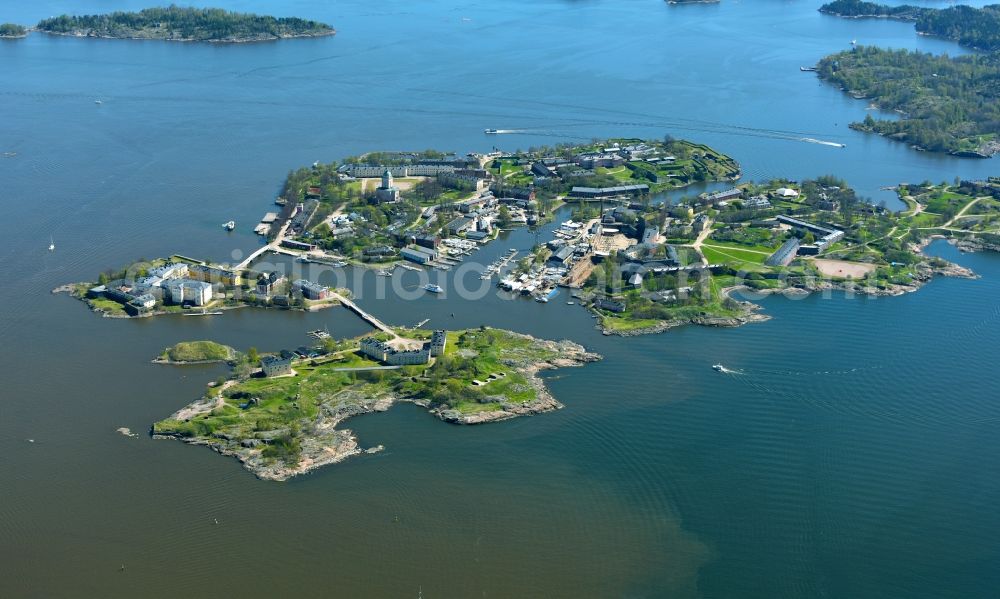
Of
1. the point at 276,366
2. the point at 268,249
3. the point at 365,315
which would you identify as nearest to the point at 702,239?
the point at 365,315

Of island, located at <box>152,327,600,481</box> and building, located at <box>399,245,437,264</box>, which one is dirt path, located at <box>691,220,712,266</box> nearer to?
island, located at <box>152,327,600,481</box>

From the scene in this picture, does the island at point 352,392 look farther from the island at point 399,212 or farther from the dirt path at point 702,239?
the dirt path at point 702,239

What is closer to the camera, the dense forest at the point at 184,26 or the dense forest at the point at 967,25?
the dense forest at the point at 184,26

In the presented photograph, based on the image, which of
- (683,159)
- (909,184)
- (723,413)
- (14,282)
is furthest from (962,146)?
(14,282)

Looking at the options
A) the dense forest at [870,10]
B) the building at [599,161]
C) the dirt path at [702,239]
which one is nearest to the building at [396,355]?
the dirt path at [702,239]

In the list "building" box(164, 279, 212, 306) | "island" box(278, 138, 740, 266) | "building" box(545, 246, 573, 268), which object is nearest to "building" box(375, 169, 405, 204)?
"island" box(278, 138, 740, 266)
